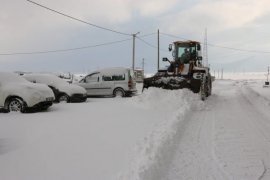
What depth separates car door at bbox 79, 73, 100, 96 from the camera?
2129cm

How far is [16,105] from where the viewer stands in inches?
535

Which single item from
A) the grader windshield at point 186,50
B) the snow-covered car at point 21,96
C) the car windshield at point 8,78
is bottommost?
the snow-covered car at point 21,96

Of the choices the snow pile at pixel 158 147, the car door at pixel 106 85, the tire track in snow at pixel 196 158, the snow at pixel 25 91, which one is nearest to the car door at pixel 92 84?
the car door at pixel 106 85

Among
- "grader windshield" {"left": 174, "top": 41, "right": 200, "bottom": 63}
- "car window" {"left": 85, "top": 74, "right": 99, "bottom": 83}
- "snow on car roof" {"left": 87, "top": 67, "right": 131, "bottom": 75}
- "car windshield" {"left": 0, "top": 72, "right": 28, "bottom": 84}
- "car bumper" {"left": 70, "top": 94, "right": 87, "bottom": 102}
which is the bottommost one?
"car bumper" {"left": 70, "top": 94, "right": 87, "bottom": 102}

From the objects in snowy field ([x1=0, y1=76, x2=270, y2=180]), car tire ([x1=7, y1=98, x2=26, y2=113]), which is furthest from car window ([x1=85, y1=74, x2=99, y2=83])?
snowy field ([x1=0, y1=76, x2=270, y2=180])

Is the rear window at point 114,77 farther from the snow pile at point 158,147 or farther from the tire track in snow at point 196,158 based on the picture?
the tire track in snow at point 196,158

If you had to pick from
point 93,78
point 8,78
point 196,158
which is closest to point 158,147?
point 196,158

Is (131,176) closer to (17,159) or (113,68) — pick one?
(17,159)

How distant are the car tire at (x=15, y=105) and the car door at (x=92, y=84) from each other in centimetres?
786

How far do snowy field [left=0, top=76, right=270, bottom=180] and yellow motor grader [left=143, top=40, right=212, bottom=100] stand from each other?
433 centimetres

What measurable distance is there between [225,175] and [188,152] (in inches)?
60.1

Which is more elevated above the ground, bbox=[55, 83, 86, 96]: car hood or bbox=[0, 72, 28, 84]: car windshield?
bbox=[0, 72, 28, 84]: car windshield

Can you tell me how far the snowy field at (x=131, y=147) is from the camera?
587 centimetres

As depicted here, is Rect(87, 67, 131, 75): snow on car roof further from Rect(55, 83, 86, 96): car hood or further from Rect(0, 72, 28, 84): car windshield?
Rect(0, 72, 28, 84): car windshield
